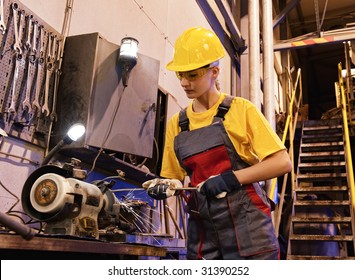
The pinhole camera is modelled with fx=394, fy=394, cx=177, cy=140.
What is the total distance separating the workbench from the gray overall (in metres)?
0.23

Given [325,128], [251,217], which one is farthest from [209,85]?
[325,128]

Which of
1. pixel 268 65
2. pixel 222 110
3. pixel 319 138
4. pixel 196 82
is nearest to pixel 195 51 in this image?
pixel 196 82

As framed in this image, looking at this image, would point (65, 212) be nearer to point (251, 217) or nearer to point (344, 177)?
point (251, 217)

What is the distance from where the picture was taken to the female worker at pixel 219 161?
1.68 m

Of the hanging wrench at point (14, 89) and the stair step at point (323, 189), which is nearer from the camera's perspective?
the hanging wrench at point (14, 89)

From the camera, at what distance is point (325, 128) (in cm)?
700

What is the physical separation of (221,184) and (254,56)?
371cm

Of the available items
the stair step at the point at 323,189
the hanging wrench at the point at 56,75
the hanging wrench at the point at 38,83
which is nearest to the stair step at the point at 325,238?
the stair step at the point at 323,189

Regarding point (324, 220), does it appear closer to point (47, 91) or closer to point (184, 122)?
point (184, 122)

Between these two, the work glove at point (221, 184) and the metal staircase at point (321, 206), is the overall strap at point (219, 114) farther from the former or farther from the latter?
the metal staircase at point (321, 206)

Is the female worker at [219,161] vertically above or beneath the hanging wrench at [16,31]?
beneath

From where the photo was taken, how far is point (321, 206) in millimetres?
4996

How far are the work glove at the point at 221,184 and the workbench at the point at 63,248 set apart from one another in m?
0.33

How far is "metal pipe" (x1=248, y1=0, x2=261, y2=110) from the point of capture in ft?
15.8
